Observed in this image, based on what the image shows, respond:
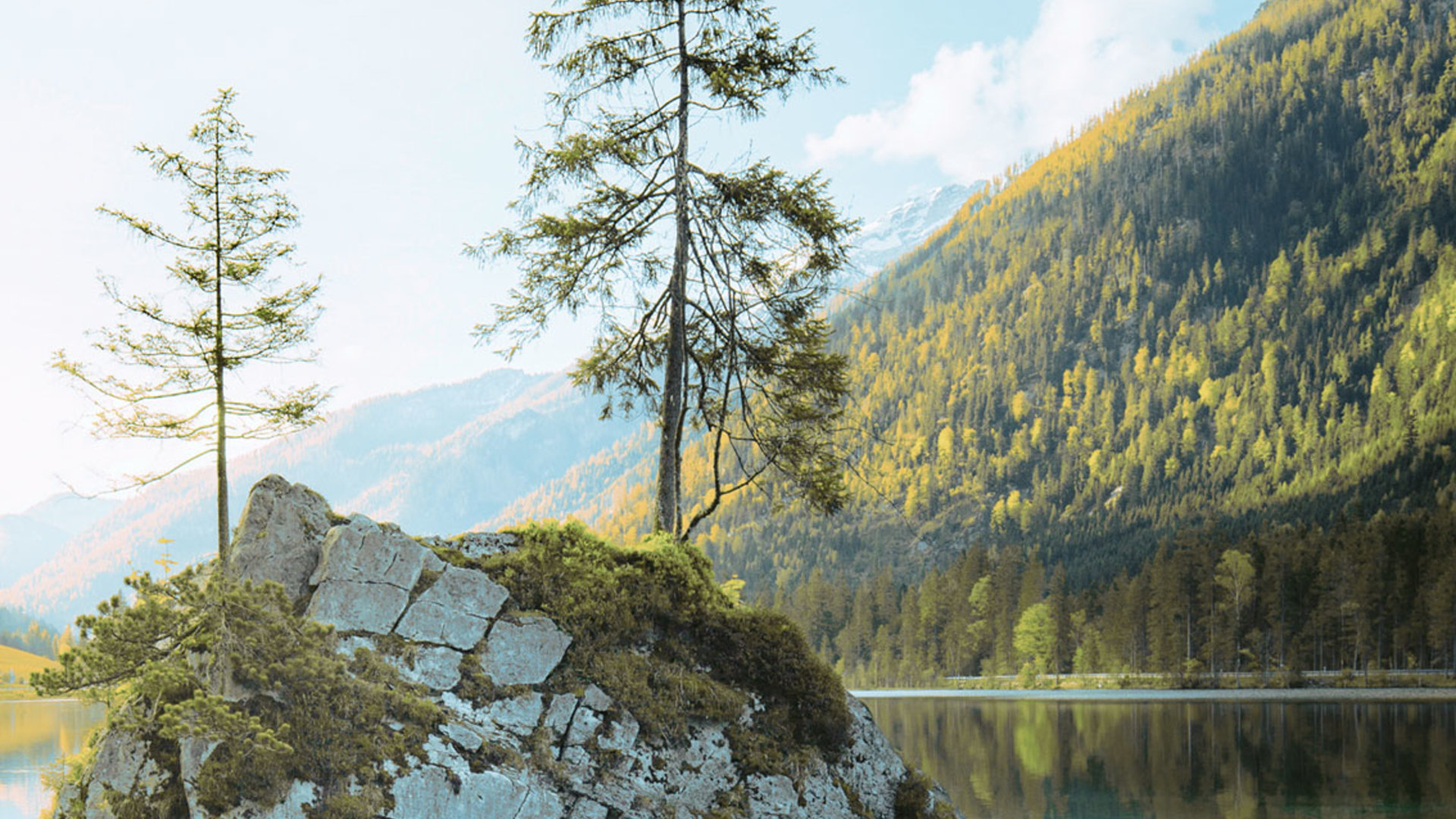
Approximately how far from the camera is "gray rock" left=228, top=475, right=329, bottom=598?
11.6 metres

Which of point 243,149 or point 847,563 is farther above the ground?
point 243,149

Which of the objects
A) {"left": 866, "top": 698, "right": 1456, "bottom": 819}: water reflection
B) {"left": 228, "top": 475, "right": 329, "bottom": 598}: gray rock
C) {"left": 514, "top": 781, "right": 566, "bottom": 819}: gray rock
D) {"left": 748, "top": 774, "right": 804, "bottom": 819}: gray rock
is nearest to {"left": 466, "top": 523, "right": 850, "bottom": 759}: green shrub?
{"left": 748, "top": 774, "right": 804, "bottom": 819}: gray rock

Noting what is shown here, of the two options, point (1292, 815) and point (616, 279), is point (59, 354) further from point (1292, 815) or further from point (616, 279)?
point (1292, 815)

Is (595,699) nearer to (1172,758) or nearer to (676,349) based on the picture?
(676,349)

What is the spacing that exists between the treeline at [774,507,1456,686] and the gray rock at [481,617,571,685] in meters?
91.4

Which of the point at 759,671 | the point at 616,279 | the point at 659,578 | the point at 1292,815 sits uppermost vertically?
the point at 616,279

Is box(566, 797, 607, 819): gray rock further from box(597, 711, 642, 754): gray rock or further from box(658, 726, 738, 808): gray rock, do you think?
box(658, 726, 738, 808): gray rock

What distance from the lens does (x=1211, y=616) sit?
306 feet

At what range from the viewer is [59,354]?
604 inches

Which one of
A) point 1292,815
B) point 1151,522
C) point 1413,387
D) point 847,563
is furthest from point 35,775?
point 1413,387

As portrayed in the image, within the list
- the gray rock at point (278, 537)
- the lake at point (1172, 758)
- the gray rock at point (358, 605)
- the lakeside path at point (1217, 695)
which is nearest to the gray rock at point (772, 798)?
the gray rock at point (358, 605)

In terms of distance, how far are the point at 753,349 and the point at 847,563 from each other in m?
167

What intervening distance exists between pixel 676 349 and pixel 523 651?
21.4ft

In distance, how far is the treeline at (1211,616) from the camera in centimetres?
8694
